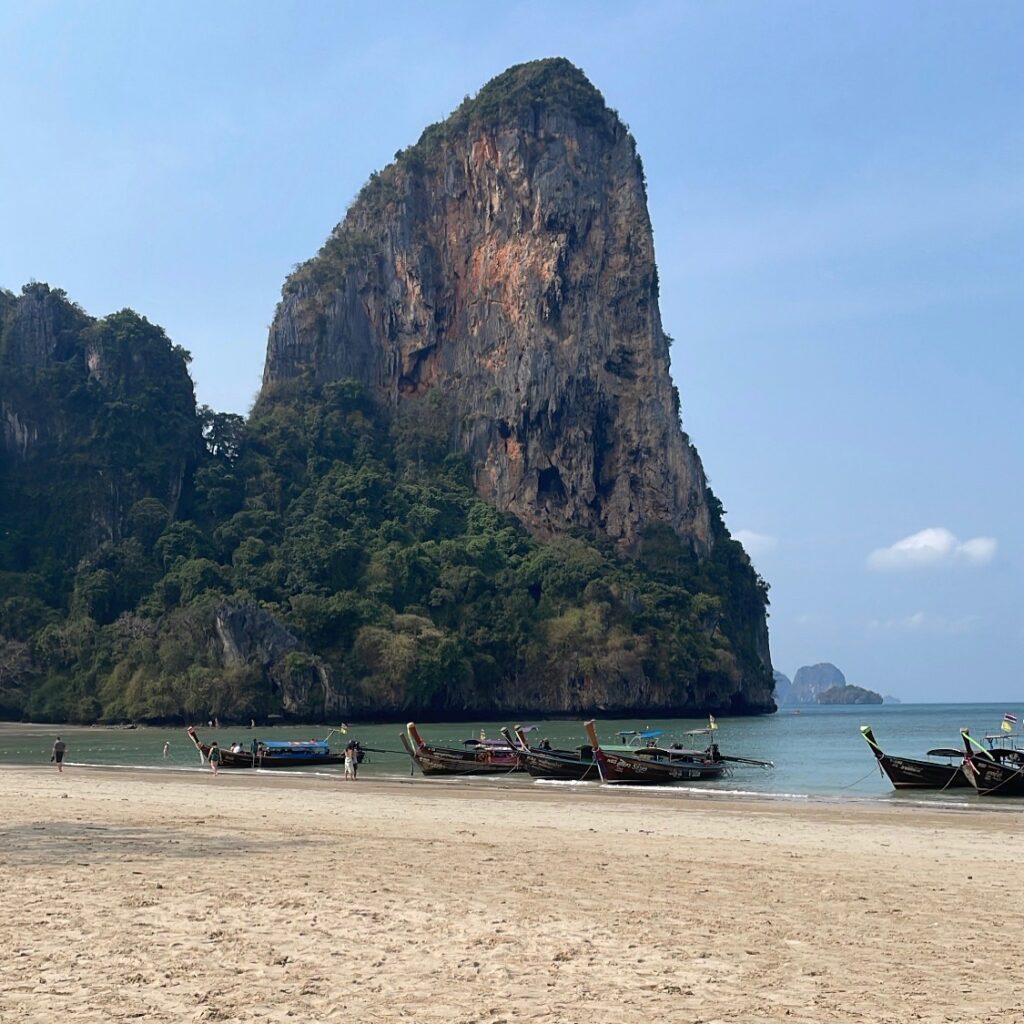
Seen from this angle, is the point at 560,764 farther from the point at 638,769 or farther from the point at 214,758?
the point at 214,758

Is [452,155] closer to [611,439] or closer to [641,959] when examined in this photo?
[611,439]

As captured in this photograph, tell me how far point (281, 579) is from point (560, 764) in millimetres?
67707

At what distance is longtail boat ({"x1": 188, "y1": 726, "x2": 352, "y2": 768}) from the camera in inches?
1623

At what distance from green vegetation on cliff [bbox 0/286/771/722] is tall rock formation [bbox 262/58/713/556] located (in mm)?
5494

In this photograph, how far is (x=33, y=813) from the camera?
20.8 m

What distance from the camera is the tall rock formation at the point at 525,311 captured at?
4737 inches

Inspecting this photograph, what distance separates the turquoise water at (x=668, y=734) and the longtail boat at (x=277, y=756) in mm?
1235

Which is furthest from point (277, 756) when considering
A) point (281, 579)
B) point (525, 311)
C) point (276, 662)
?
point (525, 311)

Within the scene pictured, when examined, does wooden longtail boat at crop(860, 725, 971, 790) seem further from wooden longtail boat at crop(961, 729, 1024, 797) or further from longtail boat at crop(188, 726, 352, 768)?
longtail boat at crop(188, 726, 352, 768)

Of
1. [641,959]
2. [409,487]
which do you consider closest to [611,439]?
[409,487]

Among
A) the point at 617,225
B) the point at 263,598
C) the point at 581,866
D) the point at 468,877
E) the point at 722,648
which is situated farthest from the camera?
the point at 617,225

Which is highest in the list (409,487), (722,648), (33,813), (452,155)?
(452,155)

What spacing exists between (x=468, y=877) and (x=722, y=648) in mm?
99471

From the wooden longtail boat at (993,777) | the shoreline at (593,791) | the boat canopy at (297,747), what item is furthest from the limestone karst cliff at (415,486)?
the wooden longtail boat at (993,777)
